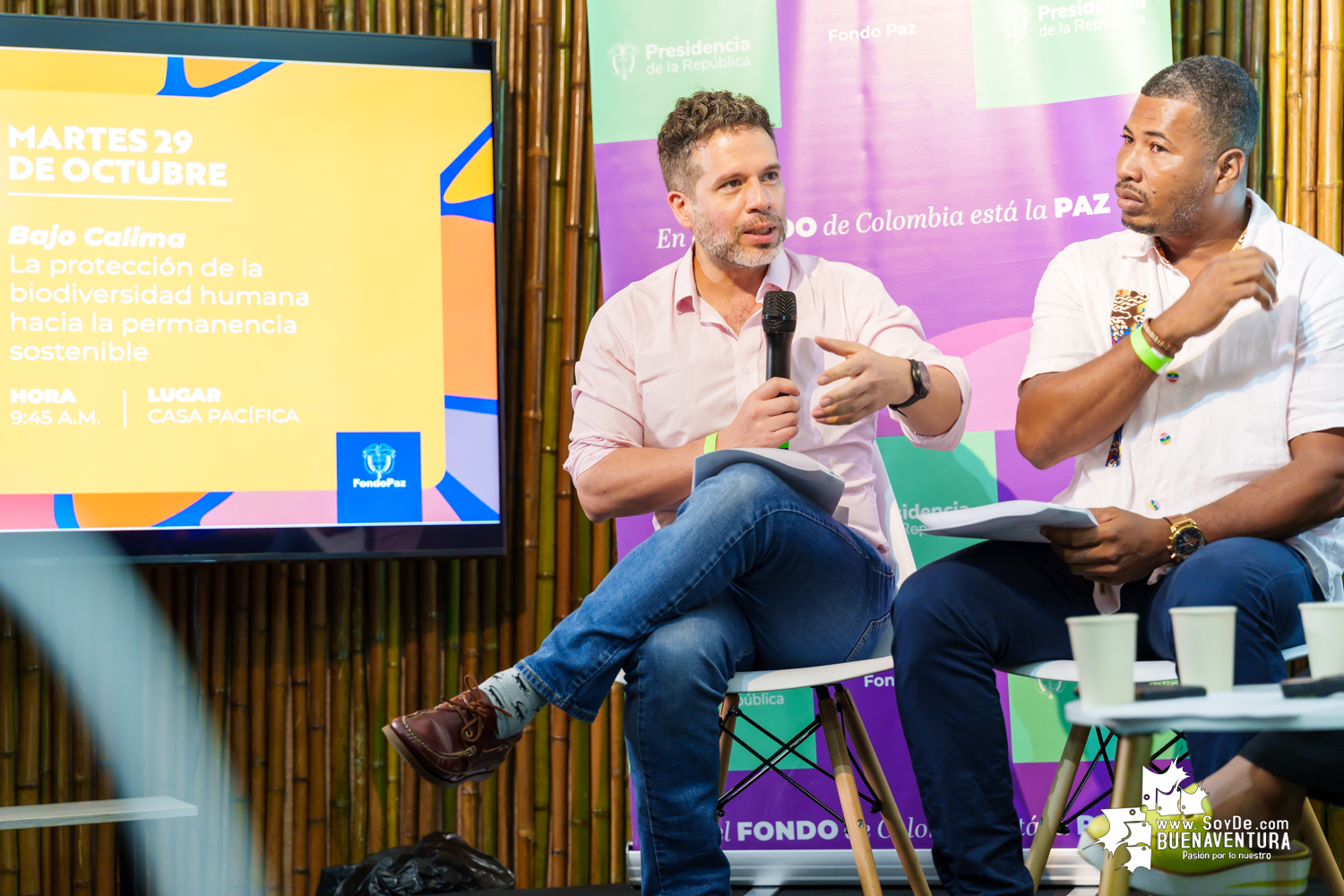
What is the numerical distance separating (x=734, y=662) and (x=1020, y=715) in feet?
3.32

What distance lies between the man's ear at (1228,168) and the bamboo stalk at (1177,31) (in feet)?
3.10

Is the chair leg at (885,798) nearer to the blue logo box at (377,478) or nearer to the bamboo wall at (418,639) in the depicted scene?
the bamboo wall at (418,639)

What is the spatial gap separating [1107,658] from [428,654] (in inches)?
84.6

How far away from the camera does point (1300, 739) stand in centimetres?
102

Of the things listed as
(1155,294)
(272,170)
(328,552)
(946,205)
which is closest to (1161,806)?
(1155,294)

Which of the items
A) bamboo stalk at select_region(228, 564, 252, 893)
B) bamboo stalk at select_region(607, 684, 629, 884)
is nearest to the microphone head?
bamboo stalk at select_region(607, 684, 629, 884)

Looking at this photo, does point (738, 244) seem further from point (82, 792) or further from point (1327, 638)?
point (82, 792)

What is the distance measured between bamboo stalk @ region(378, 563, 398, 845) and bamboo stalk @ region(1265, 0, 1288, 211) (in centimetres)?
242

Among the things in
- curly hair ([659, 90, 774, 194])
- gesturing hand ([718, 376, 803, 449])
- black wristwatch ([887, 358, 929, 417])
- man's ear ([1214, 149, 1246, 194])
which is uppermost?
curly hair ([659, 90, 774, 194])

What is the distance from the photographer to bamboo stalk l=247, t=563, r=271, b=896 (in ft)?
9.09

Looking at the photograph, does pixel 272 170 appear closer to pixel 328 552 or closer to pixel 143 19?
pixel 143 19

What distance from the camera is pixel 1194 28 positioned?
2.72 meters

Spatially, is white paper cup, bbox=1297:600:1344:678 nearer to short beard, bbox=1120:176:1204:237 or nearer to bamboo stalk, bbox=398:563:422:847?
short beard, bbox=1120:176:1204:237

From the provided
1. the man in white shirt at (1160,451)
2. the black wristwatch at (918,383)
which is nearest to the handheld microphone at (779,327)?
the black wristwatch at (918,383)
